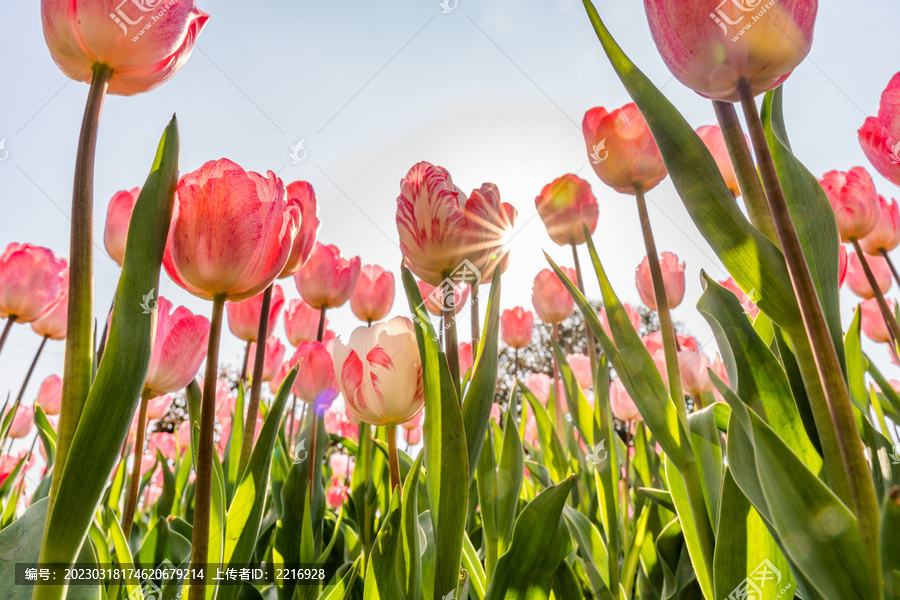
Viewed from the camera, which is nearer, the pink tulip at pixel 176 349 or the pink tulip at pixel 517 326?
the pink tulip at pixel 176 349

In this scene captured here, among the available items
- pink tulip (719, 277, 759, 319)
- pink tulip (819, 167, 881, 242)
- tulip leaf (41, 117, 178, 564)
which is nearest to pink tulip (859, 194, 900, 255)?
pink tulip (819, 167, 881, 242)

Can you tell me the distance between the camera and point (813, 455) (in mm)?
435

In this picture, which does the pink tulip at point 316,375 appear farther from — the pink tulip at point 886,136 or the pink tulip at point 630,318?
the pink tulip at point 886,136

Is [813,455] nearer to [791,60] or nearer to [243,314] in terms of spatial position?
[791,60]

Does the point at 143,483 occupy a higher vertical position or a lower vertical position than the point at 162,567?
higher

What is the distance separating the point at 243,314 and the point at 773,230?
1246mm

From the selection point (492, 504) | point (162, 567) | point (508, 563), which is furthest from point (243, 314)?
point (508, 563)

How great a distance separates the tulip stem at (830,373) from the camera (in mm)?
323

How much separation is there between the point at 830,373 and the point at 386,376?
19.2 inches

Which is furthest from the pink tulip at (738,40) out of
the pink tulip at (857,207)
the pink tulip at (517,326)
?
the pink tulip at (517,326)

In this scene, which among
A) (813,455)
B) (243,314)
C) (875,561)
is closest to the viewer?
(875,561)

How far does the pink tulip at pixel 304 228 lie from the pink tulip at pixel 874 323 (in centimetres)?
237

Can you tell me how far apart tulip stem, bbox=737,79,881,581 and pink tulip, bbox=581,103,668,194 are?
541 mm

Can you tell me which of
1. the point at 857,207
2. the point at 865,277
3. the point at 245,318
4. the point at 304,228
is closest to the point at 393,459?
the point at 304,228
